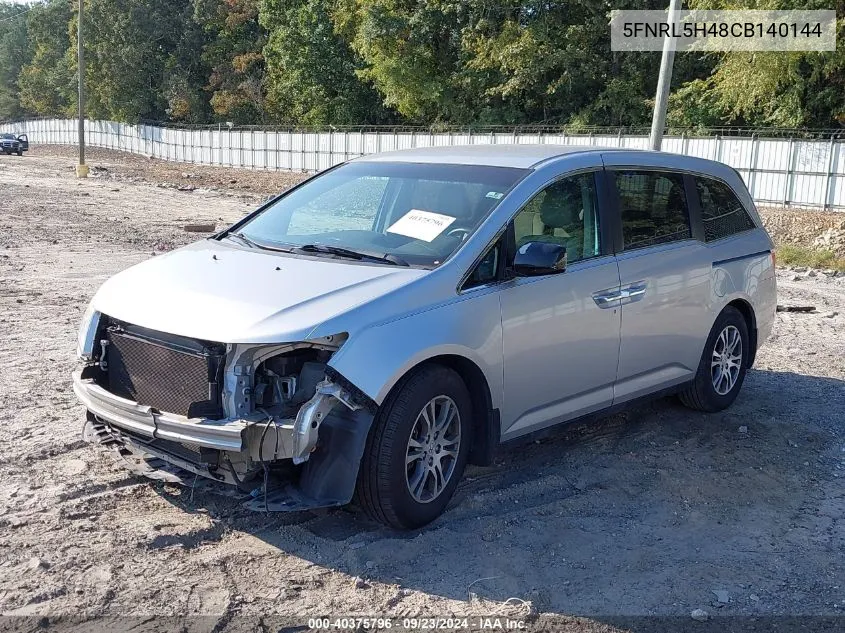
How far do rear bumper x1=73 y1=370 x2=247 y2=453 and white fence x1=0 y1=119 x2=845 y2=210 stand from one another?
976 cm

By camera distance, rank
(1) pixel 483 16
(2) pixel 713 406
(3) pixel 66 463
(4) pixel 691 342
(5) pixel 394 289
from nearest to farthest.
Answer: (5) pixel 394 289 → (3) pixel 66 463 → (4) pixel 691 342 → (2) pixel 713 406 → (1) pixel 483 16

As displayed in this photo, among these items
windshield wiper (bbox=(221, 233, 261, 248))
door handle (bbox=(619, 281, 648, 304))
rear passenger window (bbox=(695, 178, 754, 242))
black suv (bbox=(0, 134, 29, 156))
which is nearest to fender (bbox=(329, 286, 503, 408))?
door handle (bbox=(619, 281, 648, 304))

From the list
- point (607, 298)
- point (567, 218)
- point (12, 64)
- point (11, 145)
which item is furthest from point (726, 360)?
point (12, 64)

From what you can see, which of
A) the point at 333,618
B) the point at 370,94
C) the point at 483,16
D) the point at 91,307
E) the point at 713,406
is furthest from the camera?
the point at 370,94

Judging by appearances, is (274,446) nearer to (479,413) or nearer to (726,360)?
(479,413)

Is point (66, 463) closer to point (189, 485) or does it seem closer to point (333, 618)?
point (189, 485)

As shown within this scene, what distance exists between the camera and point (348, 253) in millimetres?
5000

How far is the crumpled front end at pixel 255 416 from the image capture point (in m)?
4.03

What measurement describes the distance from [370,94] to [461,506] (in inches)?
2078

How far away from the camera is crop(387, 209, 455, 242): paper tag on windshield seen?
5043 mm

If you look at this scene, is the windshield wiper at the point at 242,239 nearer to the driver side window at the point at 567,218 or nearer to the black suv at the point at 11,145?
the driver side window at the point at 567,218

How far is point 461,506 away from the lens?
16.2 feet

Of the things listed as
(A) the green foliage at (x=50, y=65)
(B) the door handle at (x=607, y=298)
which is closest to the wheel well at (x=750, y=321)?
(B) the door handle at (x=607, y=298)

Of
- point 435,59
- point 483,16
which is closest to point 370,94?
point 435,59
